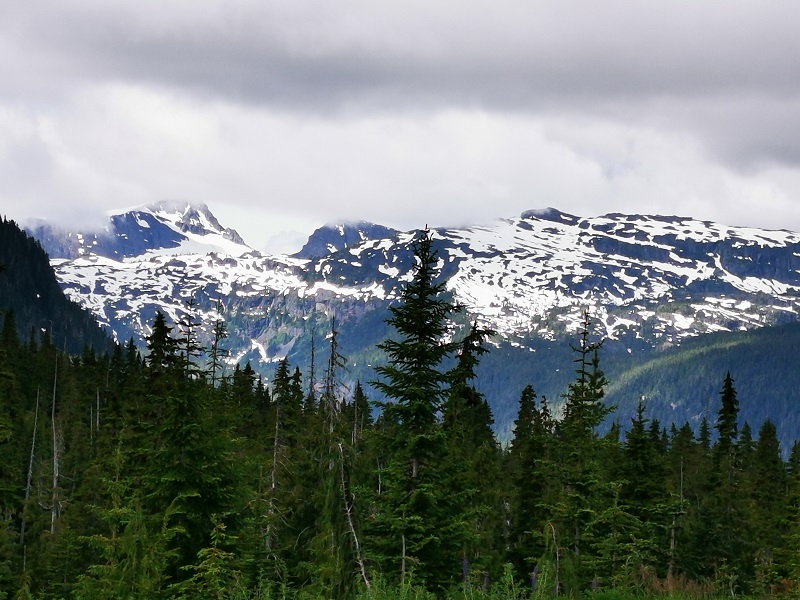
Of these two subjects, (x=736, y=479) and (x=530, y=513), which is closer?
(x=530, y=513)

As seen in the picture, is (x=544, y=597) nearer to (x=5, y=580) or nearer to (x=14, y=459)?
(x=5, y=580)

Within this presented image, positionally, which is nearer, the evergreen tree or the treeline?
the treeline

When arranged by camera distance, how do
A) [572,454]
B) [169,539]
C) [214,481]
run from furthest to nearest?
[572,454], [214,481], [169,539]

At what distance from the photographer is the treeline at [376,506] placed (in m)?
21.6

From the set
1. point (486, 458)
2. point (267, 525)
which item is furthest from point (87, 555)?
point (486, 458)

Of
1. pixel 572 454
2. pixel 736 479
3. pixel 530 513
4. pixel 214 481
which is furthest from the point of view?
pixel 736 479

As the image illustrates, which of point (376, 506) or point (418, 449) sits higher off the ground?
point (418, 449)

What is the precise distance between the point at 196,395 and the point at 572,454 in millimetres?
16847

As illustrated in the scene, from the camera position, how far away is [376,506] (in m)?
33.5

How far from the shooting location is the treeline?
2164cm

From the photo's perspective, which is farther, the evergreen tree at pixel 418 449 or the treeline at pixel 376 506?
the evergreen tree at pixel 418 449

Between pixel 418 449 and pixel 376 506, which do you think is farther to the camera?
pixel 376 506

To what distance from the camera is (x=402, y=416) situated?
111ft

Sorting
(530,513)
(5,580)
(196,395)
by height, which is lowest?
(5,580)
